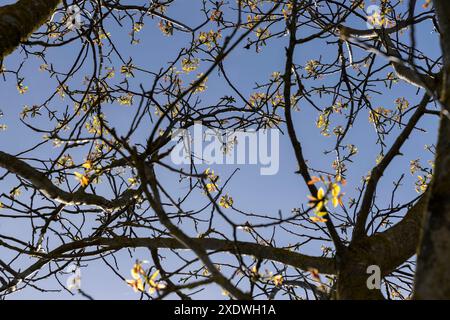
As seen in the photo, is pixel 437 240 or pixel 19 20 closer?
pixel 437 240

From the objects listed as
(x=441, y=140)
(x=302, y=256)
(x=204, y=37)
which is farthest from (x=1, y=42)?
(x=204, y=37)

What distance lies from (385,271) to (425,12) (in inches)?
95.6

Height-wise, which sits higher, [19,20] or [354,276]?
[19,20]

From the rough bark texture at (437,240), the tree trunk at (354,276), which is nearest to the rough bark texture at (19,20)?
the tree trunk at (354,276)

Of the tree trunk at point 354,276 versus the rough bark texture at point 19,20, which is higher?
the rough bark texture at point 19,20

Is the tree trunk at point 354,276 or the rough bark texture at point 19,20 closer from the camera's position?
the tree trunk at point 354,276

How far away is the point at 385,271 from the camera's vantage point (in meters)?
2.13

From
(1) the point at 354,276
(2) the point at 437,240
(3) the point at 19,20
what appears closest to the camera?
(2) the point at 437,240

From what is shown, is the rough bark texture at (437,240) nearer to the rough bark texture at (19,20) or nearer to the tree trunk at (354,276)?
the tree trunk at (354,276)

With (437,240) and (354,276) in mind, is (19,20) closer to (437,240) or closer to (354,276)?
(354,276)

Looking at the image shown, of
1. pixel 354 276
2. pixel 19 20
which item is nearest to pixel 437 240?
pixel 354 276

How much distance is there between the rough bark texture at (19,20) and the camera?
2.46 m

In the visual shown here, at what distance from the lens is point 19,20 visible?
2.60 meters
